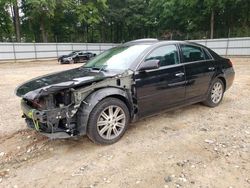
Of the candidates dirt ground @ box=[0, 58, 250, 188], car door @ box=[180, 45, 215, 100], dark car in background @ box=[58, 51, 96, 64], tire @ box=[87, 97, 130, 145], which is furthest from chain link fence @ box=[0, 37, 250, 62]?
tire @ box=[87, 97, 130, 145]

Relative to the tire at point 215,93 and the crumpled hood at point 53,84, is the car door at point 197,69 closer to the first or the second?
the tire at point 215,93

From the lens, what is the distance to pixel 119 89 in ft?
12.2

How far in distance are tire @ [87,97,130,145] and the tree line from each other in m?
23.4

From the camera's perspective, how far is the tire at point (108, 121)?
3.46 meters

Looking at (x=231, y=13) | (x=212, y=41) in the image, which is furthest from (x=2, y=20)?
(x=231, y=13)

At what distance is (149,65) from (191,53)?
1.35m

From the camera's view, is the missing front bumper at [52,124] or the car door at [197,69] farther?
the car door at [197,69]

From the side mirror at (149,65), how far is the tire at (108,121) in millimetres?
684

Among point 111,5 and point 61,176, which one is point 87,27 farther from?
point 61,176

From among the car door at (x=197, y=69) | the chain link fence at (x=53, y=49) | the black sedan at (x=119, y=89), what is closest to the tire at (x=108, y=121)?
the black sedan at (x=119, y=89)

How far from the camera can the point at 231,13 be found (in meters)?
29.1

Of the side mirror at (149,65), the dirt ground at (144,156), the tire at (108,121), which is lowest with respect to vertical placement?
the dirt ground at (144,156)

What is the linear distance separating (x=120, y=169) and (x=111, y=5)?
37009mm

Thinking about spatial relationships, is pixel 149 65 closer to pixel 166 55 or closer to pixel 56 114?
pixel 166 55
